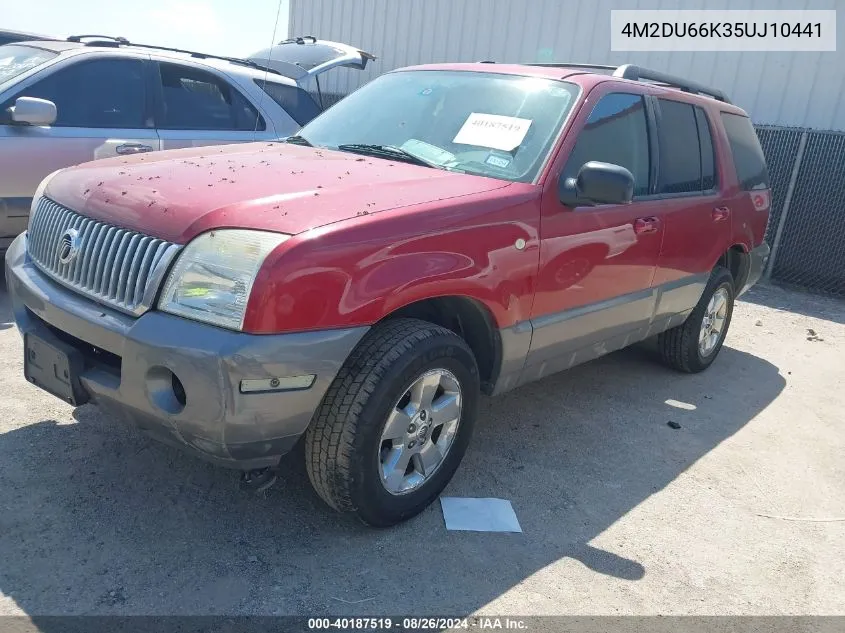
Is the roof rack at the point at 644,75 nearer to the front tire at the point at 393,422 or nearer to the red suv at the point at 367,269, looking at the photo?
the red suv at the point at 367,269

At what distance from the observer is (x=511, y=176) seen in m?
3.43

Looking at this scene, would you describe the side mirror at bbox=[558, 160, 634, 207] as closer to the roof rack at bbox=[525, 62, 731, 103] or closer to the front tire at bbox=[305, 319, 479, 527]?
the front tire at bbox=[305, 319, 479, 527]

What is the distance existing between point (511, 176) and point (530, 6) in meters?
8.45

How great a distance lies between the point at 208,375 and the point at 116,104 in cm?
401

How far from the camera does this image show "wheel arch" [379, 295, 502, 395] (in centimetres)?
319

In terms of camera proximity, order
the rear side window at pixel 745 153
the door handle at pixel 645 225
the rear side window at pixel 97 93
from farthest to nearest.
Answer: the rear side window at pixel 97 93 < the rear side window at pixel 745 153 < the door handle at pixel 645 225

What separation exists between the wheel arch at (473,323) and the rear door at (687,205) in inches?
57.4

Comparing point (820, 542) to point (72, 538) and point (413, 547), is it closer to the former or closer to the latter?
point (413, 547)

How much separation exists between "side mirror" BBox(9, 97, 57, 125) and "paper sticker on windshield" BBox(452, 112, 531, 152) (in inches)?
120

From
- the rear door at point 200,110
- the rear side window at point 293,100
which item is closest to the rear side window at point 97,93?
the rear door at point 200,110

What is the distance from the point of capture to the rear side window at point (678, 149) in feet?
14.5

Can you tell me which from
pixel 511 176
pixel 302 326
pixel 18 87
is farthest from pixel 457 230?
pixel 18 87

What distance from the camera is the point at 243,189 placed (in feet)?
9.33

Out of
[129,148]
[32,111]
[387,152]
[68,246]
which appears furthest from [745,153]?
[32,111]
